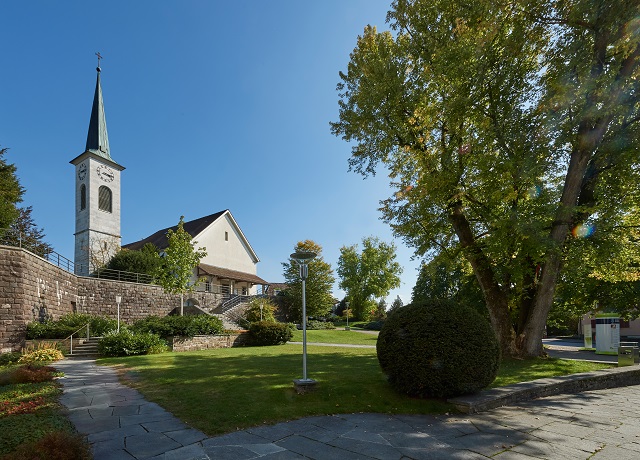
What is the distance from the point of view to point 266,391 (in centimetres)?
702

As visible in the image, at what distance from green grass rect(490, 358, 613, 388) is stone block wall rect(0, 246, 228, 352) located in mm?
18997

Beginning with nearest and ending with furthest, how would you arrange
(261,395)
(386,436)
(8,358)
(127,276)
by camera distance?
(386,436) → (261,395) → (8,358) → (127,276)

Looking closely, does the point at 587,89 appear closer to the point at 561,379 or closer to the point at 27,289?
the point at 561,379

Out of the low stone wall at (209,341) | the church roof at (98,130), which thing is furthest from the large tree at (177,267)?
the church roof at (98,130)

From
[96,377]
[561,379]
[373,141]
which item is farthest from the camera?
[373,141]

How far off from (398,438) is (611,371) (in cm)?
808

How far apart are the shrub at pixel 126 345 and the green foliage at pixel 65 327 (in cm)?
270

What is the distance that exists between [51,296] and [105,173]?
71.0 ft

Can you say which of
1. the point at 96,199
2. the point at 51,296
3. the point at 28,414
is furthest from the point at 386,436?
the point at 96,199

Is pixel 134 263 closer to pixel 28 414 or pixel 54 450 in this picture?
pixel 28 414

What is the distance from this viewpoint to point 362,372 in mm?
9234

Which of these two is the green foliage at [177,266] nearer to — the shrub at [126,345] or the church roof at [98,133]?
the shrub at [126,345]

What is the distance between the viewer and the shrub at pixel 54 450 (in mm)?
3492

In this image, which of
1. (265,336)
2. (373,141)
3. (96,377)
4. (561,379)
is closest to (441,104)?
(373,141)
